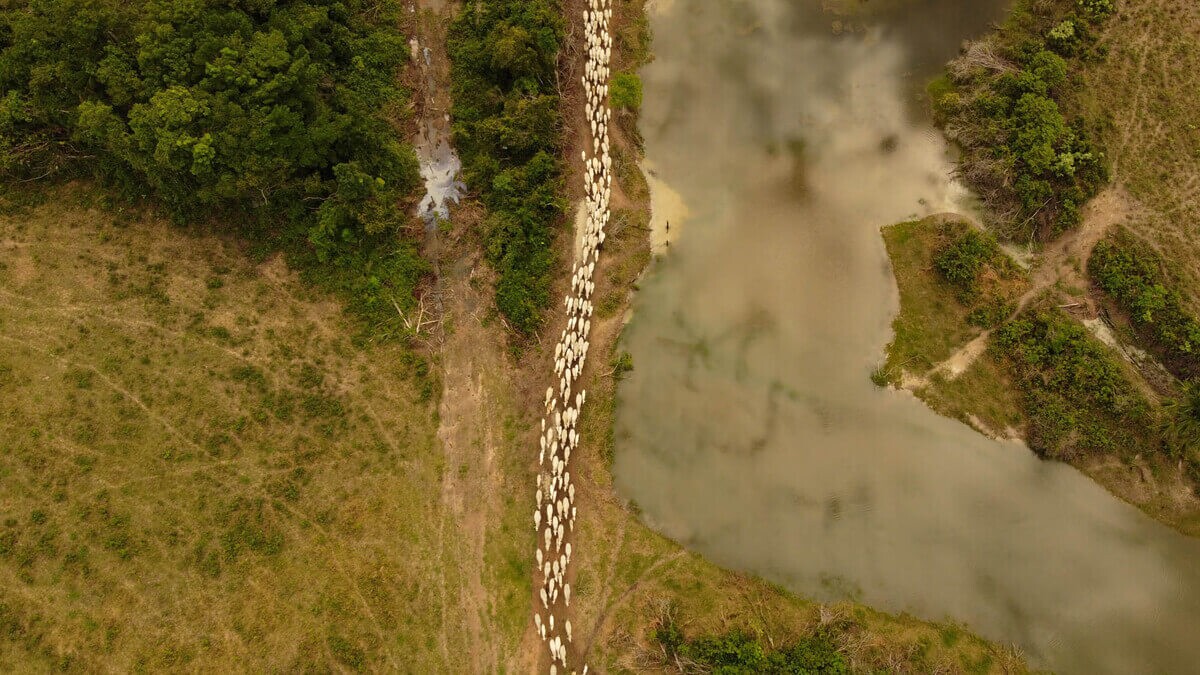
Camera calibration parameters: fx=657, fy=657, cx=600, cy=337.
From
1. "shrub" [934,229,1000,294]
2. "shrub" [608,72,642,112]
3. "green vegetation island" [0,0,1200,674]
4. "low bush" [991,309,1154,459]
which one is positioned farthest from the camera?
"shrub" [608,72,642,112]

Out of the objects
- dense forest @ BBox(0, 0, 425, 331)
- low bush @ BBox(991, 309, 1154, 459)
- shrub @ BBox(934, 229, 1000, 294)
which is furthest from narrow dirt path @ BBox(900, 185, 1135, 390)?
dense forest @ BBox(0, 0, 425, 331)

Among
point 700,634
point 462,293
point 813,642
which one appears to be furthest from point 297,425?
point 813,642

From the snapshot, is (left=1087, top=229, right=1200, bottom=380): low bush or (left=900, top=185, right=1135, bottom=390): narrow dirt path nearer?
(left=1087, top=229, right=1200, bottom=380): low bush

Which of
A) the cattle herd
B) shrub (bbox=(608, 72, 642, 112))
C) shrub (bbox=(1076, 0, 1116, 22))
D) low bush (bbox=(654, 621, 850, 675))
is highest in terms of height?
shrub (bbox=(1076, 0, 1116, 22))

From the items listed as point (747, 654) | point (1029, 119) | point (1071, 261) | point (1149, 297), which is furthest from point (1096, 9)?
point (747, 654)

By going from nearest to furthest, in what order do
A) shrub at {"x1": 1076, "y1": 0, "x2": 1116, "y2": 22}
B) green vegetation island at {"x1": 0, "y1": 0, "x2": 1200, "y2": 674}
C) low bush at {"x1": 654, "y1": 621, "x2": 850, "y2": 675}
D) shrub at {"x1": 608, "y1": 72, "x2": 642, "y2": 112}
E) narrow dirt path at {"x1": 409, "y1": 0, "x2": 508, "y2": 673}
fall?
1. low bush at {"x1": 654, "y1": 621, "x2": 850, "y2": 675}
2. green vegetation island at {"x1": 0, "y1": 0, "x2": 1200, "y2": 674}
3. narrow dirt path at {"x1": 409, "y1": 0, "x2": 508, "y2": 673}
4. shrub at {"x1": 608, "y1": 72, "x2": 642, "y2": 112}
5. shrub at {"x1": 1076, "y1": 0, "x2": 1116, "y2": 22}

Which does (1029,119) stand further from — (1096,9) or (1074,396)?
(1074,396)

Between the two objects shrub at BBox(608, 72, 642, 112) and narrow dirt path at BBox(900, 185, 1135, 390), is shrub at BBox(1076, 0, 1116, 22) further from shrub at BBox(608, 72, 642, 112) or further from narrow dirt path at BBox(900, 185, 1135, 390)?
shrub at BBox(608, 72, 642, 112)
